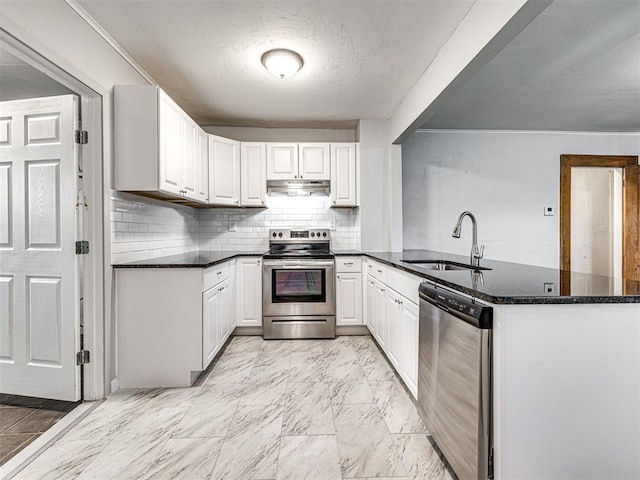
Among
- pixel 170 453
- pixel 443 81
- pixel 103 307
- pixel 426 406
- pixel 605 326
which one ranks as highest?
pixel 443 81

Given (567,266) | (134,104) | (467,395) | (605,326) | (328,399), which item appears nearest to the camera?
(605,326)

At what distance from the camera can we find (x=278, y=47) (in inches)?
98.8

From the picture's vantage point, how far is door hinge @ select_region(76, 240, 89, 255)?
2.25 meters

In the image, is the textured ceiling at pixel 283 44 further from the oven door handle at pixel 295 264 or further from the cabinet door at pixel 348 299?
the cabinet door at pixel 348 299

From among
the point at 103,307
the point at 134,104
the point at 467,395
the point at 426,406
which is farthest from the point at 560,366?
the point at 134,104

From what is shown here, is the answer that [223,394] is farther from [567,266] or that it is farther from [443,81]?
[567,266]

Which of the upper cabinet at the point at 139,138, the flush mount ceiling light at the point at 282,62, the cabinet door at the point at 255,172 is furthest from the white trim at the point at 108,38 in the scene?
the cabinet door at the point at 255,172

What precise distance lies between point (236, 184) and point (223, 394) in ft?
7.81

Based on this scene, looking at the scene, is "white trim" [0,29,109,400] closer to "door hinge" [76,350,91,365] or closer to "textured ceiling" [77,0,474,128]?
"door hinge" [76,350,91,365]

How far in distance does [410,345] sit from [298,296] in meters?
1.72

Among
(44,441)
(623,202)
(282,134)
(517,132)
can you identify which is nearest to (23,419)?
(44,441)

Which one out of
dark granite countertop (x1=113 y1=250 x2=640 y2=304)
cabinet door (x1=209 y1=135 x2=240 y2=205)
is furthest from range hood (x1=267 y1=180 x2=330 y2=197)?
dark granite countertop (x1=113 y1=250 x2=640 y2=304)

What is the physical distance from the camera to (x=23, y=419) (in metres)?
2.07

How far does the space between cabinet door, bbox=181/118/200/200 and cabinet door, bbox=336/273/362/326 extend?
68.7 inches
